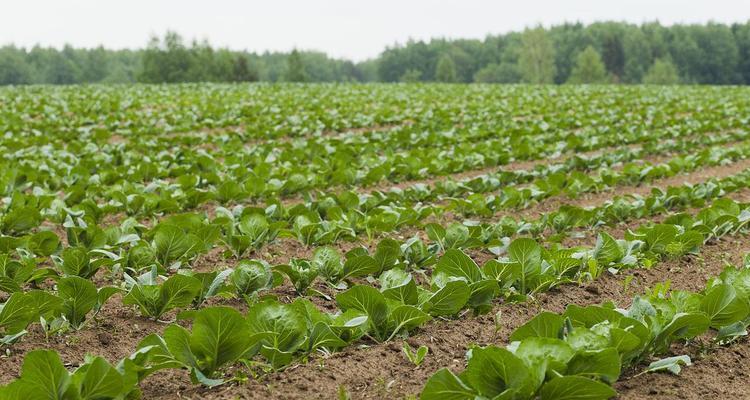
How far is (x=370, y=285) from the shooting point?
3.92 meters

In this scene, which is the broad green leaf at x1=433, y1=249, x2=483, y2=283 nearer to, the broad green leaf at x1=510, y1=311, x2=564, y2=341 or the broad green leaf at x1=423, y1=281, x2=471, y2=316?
A: the broad green leaf at x1=423, y1=281, x2=471, y2=316

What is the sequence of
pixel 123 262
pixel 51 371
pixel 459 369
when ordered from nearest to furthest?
pixel 51 371
pixel 459 369
pixel 123 262

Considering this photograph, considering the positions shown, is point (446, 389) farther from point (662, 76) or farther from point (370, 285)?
point (662, 76)

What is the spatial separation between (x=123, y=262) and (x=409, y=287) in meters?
1.89

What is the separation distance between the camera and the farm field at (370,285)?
2498mm

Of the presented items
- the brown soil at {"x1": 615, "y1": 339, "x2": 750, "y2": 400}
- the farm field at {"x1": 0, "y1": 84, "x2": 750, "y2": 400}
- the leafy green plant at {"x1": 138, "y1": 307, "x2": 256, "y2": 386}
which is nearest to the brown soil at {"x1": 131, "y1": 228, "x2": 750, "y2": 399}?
the farm field at {"x1": 0, "y1": 84, "x2": 750, "y2": 400}

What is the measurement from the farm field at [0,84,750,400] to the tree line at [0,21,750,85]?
213ft

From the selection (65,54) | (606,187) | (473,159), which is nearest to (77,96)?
(473,159)

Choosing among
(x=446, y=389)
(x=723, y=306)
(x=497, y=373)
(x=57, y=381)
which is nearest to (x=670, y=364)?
(x=723, y=306)

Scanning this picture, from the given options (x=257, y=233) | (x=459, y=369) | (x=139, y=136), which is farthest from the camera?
(x=139, y=136)

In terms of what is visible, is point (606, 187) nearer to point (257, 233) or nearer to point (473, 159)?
point (473, 159)

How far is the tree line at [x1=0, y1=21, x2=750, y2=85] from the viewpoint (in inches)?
3189

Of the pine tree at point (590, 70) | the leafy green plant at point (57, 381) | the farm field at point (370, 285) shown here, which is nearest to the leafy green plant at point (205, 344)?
the farm field at point (370, 285)

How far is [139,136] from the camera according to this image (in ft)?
42.4
